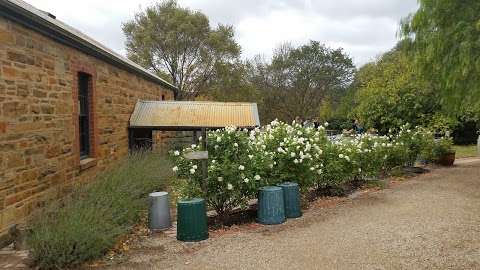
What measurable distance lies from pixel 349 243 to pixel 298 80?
112ft

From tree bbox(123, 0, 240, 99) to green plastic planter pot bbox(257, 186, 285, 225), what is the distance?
2519 cm

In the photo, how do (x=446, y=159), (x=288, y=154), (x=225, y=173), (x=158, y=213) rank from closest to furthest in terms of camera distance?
(x=158, y=213) → (x=225, y=173) → (x=288, y=154) → (x=446, y=159)

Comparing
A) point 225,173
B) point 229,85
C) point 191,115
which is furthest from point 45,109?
point 229,85

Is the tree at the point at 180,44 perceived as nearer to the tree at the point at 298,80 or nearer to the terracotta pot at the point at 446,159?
the tree at the point at 298,80

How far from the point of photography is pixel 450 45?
36.0 feet

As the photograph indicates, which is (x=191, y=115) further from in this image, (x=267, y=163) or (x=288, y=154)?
(x=267, y=163)

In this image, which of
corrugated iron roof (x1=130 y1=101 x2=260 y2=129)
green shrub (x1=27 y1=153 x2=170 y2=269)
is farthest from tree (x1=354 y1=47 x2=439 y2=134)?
green shrub (x1=27 y1=153 x2=170 y2=269)

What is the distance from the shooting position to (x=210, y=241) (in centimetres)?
657

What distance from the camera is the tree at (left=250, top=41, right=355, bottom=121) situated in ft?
128

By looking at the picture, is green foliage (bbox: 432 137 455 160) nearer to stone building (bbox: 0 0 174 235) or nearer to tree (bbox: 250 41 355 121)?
stone building (bbox: 0 0 174 235)

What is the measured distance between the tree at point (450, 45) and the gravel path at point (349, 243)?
3095 mm

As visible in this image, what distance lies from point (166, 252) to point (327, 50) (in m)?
37.2

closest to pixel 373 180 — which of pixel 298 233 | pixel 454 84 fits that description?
pixel 454 84

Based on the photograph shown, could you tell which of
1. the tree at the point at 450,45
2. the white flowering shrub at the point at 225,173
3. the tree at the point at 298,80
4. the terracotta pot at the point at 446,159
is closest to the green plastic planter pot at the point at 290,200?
the white flowering shrub at the point at 225,173
